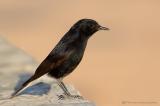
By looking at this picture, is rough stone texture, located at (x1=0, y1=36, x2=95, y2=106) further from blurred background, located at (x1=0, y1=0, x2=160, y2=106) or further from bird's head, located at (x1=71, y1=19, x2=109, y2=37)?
blurred background, located at (x1=0, y1=0, x2=160, y2=106)

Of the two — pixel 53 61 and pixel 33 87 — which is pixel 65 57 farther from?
pixel 33 87

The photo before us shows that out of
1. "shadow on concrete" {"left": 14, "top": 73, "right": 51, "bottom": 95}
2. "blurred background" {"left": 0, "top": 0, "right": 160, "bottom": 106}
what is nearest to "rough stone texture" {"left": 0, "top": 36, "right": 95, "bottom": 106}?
"shadow on concrete" {"left": 14, "top": 73, "right": 51, "bottom": 95}

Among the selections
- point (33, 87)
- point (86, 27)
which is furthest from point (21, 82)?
point (86, 27)

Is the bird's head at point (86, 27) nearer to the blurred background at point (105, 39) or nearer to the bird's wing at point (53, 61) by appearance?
the bird's wing at point (53, 61)

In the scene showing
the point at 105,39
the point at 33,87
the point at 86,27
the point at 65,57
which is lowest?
the point at 33,87

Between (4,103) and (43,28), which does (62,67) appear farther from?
(43,28)

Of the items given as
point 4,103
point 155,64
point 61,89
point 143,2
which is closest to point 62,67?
point 61,89
